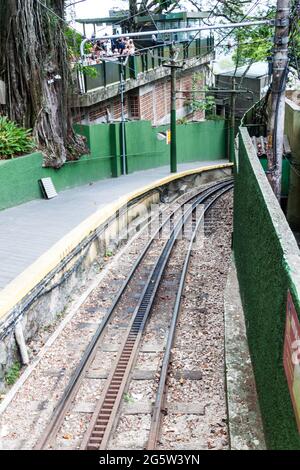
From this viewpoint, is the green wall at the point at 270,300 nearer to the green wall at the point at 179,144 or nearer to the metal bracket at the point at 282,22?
the metal bracket at the point at 282,22

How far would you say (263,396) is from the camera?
503 centimetres

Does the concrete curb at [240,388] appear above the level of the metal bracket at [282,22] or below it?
below

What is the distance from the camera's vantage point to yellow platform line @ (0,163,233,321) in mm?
6765

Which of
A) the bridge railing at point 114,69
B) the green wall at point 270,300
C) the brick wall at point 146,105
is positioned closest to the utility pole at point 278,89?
the green wall at point 270,300

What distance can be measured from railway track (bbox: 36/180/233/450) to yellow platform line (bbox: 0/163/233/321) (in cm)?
118

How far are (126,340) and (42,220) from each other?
15.0 feet

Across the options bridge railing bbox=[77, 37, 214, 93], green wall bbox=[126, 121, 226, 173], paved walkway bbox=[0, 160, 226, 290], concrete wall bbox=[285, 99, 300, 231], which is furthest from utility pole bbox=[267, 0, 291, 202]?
green wall bbox=[126, 121, 226, 173]

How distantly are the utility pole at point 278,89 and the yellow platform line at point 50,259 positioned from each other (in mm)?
3728

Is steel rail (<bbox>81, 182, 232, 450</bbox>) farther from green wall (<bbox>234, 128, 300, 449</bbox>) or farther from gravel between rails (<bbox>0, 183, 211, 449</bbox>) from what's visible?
green wall (<bbox>234, 128, 300, 449</bbox>)

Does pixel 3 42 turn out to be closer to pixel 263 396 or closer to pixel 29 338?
pixel 29 338

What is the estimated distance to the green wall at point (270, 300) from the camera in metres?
3.86

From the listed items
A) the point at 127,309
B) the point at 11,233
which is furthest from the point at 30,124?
the point at 127,309

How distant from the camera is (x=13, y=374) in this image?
6.46m
